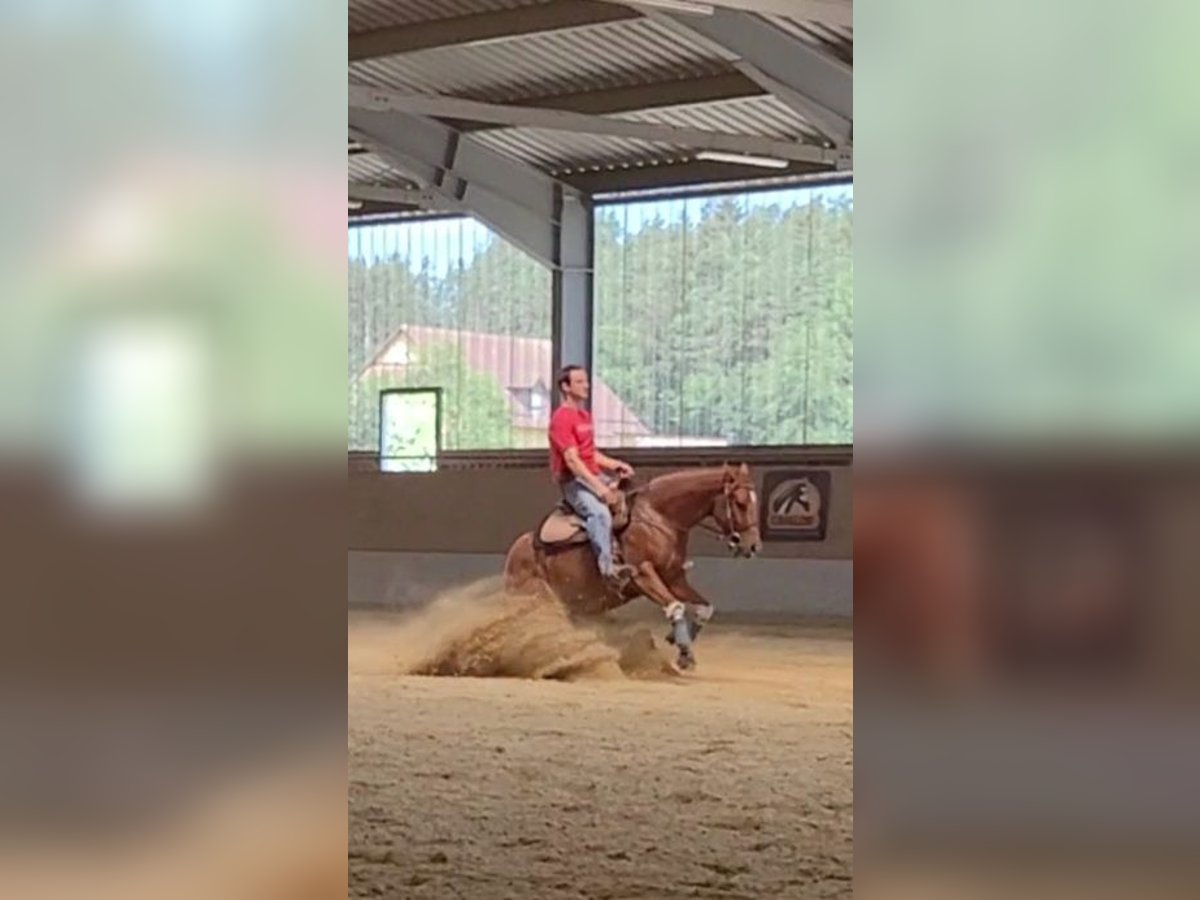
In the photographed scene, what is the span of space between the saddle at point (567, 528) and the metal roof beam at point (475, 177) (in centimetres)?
471

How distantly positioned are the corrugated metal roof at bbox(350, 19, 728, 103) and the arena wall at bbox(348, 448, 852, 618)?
2.24 m

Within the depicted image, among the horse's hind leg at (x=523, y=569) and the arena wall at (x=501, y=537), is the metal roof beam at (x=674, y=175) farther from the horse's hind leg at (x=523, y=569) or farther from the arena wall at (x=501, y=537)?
the horse's hind leg at (x=523, y=569)

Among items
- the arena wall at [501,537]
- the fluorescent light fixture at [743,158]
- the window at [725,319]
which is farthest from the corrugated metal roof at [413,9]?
the window at [725,319]

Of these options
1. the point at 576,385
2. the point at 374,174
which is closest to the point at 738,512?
the point at 576,385

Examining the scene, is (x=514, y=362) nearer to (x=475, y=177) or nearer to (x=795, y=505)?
(x=475, y=177)

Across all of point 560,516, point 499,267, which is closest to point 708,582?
point 560,516

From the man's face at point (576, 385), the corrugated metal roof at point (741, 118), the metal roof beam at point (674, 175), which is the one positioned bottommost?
the man's face at point (576, 385)

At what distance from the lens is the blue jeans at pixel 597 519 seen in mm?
7418

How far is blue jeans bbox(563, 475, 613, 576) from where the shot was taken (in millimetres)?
7418

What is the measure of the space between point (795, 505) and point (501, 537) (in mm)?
1753

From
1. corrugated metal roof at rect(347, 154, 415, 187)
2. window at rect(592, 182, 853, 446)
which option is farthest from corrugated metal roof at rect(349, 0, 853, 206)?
corrugated metal roof at rect(347, 154, 415, 187)

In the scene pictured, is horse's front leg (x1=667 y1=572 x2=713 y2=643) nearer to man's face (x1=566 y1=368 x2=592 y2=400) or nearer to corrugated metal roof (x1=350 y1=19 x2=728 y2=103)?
man's face (x1=566 y1=368 x2=592 y2=400)

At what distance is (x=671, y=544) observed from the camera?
7.37 meters

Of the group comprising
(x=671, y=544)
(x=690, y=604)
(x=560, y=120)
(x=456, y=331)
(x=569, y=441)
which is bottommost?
(x=690, y=604)
